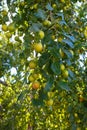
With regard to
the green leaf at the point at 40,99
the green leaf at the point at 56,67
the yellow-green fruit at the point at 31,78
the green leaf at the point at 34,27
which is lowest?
the green leaf at the point at 40,99

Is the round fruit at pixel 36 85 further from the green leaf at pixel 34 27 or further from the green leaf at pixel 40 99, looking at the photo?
the green leaf at pixel 34 27

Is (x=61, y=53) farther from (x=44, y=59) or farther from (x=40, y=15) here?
(x=40, y=15)

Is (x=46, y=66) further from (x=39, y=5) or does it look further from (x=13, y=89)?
(x=13, y=89)

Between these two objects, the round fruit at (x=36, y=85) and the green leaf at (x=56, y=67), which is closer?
the green leaf at (x=56, y=67)

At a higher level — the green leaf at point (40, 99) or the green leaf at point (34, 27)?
the green leaf at point (34, 27)

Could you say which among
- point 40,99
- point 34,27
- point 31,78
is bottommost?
point 40,99

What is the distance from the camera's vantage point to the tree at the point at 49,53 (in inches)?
60.1

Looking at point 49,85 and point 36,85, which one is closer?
point 49,85

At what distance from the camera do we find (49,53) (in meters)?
1.55

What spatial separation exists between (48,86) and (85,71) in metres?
1.25

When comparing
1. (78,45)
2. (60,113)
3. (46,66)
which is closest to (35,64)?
(46,66)

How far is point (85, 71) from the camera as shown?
8.82ft

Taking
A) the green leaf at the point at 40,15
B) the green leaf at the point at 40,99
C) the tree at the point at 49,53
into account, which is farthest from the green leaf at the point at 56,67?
the green leaf at the point at 40,15

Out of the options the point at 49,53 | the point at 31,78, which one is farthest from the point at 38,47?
the point at 31,78
